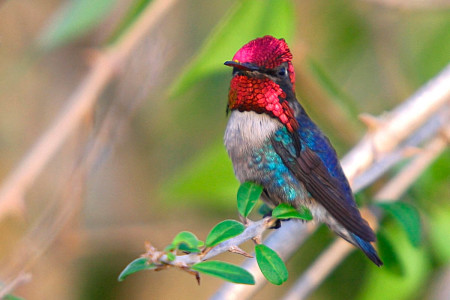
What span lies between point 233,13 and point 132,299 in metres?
1.74

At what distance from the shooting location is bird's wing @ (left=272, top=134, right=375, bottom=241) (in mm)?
1210

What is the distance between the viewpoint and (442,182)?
2.10m

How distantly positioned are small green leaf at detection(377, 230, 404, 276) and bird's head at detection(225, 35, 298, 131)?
672mm

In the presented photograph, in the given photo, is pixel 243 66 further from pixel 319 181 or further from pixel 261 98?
pixel 319 181

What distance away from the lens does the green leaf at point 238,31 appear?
164cm

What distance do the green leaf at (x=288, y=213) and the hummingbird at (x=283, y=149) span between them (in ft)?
0.19

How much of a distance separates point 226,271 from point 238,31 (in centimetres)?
88

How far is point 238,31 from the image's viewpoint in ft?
5.56

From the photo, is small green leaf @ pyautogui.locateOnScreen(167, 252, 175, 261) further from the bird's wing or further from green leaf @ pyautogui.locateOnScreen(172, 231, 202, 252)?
the bird's wing

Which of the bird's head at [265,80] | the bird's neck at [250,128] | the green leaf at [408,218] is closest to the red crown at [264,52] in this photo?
the bird's head at [265,80]

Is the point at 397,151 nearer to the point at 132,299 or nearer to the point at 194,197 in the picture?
the point at 194,197

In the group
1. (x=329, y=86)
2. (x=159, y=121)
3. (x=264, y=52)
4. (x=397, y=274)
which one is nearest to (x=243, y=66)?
(x=264, y=52)

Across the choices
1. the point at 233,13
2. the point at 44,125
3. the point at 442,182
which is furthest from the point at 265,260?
the point at 44,125

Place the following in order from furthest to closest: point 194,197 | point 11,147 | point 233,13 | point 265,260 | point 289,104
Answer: point 11,147 → point 194,197 → point 233,13 → point 289,104 → point 265,260
